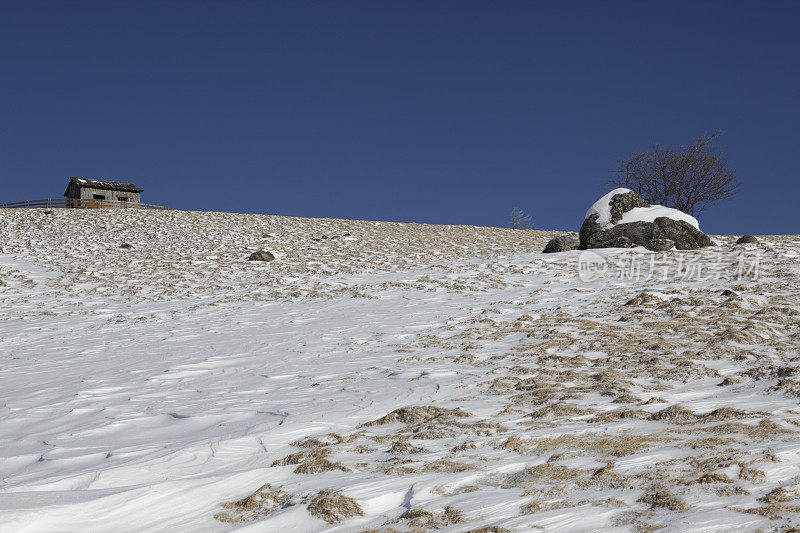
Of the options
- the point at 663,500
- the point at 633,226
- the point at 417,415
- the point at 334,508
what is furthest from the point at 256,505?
the point at 633,226

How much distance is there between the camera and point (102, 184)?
45.8 m

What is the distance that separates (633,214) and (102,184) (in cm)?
4343

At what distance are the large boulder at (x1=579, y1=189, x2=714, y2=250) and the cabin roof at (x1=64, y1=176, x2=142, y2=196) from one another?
41655 millimetres

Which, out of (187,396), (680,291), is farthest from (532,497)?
(680,291)

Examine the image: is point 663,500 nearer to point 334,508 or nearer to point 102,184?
point 334,508

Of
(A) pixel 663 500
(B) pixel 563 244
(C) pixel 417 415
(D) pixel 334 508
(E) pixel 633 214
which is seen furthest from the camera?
(B) pixel 563 244

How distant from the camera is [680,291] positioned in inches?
407

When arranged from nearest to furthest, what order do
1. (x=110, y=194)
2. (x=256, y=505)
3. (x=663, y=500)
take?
(x=663, y=500) < (x=256, y=505) < (x=110, y=194)

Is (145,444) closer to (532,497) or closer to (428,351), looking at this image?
(532,497)

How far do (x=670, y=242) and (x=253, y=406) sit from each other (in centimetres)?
1557

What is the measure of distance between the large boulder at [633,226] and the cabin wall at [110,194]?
39.4 m

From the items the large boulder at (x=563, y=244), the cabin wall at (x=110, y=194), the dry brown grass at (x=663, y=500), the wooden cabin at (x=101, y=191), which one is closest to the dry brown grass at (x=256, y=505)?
the dry brown grass at (x=663, y=500)

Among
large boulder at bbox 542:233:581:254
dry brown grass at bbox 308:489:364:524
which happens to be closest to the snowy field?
dry brown grass at bbox 308:489:364:524

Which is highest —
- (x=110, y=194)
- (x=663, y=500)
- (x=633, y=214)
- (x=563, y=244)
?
(x=110, y=194)
